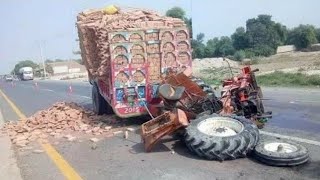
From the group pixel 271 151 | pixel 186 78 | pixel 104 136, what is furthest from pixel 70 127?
pixel 271 151

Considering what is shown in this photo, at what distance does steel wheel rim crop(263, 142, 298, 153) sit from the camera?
6715 millimetres

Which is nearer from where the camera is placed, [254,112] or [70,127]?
[254,112]

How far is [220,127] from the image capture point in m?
7.70

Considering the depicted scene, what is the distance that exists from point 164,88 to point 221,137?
2.54m

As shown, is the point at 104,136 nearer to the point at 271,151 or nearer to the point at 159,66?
the point at 159,66

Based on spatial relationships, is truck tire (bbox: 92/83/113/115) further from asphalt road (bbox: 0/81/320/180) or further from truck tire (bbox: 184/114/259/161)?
truck tire (bbox: 184/114/259/161)

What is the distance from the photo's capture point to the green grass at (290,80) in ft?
74.1

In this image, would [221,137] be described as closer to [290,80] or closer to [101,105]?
[101,105]

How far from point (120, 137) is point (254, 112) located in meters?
3.03

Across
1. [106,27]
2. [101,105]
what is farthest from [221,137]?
[101,105]

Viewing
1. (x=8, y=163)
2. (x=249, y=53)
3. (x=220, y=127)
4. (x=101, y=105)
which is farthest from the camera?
(x=249, y=53)

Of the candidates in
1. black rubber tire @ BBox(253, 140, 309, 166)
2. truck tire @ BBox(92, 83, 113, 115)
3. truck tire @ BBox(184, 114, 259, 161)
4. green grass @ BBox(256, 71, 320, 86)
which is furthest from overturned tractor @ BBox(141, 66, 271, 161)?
green grass @ BBox(256, 71, 320, 86)

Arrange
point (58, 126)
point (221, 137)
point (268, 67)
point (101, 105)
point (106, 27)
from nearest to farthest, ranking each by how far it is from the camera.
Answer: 1. point (221, 137)
2. point (106, 27)
3. point (58, 126)
4. point (101, 105)
5. point (268, 67)

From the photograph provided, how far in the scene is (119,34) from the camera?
10.3 m
